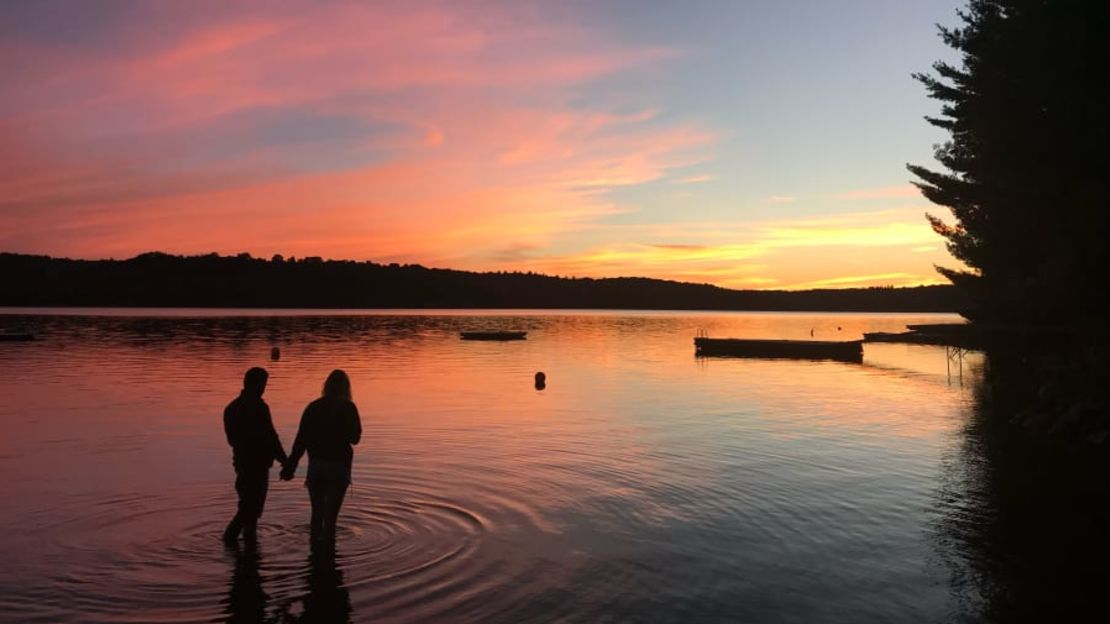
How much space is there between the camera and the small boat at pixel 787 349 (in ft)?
260

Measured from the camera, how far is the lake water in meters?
11.0

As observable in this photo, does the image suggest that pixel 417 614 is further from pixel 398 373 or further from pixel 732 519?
pixel 398 373

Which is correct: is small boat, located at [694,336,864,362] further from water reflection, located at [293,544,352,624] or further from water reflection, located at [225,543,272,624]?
water reflection, located at [293,544,352,624]

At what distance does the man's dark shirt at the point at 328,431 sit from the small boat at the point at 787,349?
7312 cm

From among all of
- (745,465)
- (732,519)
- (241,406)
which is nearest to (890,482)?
(745,465)

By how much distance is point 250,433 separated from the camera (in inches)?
481

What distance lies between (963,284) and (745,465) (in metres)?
36.7

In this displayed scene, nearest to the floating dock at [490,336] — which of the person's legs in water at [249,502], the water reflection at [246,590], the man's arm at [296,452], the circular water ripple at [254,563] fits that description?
the circular water ripple at [254,563]

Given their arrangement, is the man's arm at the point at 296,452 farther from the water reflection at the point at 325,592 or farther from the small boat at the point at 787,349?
the small boat at the point at 787,349

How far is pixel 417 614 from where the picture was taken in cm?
1029

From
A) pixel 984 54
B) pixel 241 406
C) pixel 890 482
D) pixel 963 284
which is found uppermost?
pixel 984 54

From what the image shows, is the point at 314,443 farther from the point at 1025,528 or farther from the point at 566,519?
the point at 1025,528

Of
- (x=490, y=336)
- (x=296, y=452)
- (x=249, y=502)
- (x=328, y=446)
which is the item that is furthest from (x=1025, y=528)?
(x=490, y=336)

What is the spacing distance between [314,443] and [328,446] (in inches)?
8.6
